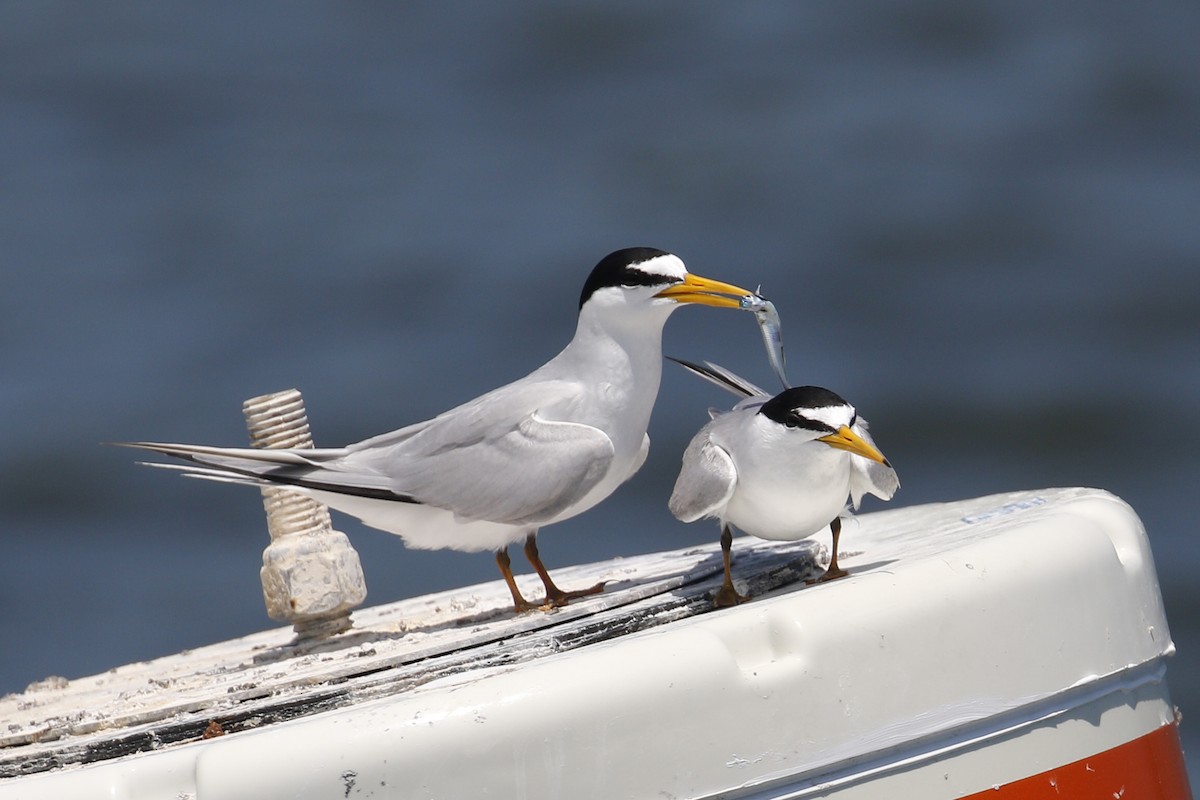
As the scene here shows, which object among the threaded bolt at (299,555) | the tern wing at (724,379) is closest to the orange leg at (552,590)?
the threaded bolt at (299,555)

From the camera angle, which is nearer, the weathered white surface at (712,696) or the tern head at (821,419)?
the weathered white surface at (712,696)

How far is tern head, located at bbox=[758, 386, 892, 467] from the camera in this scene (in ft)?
10.3

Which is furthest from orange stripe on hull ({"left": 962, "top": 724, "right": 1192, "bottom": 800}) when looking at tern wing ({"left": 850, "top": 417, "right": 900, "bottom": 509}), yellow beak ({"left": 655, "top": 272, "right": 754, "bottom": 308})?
yellow beak ({"left": 655, "top": 272, "right": 754, "bottom": 308})

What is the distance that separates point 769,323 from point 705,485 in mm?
488

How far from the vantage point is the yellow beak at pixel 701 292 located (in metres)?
3.49

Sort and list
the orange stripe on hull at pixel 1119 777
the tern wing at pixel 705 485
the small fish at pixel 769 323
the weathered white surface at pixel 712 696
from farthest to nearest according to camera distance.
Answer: the small fish at pixel 769 323 < the tern wing at pixel 705 485 < the orange stripe on hull at pixel 1119 777 < the weathered white surface at pixel 712 696

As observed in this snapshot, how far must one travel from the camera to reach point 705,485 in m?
3.28

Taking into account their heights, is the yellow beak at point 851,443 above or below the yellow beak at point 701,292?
below

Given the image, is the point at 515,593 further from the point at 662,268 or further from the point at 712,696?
the point at 712,696

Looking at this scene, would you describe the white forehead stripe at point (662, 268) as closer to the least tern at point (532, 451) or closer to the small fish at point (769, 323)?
the least tern at point (532, 451)

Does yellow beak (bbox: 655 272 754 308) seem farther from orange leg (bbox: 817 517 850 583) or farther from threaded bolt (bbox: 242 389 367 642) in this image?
threaded bolt (bbox: 242 389 367 642)

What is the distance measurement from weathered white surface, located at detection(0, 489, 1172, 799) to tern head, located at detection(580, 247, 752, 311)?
69cm

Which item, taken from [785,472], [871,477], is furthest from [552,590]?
[871,477]

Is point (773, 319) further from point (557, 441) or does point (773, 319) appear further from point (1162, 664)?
point (1162, 664)
